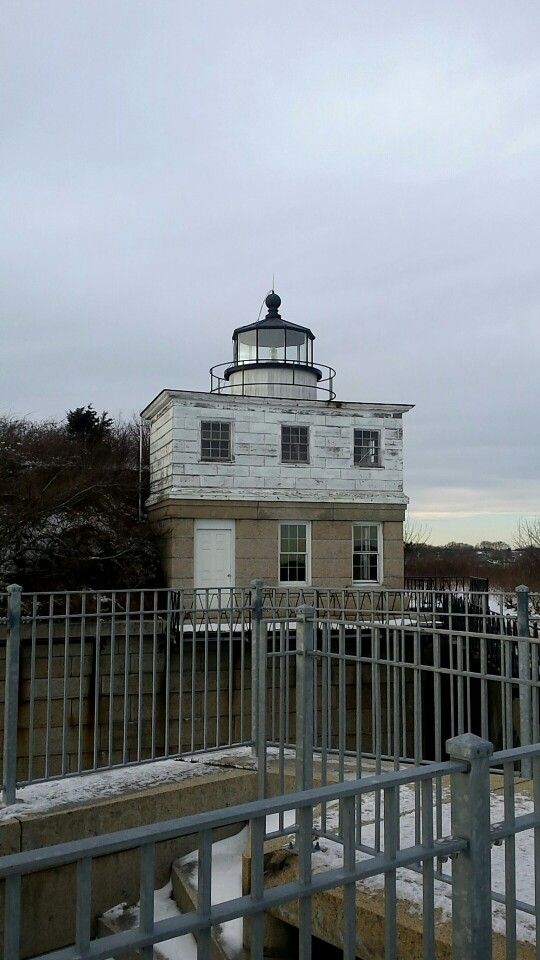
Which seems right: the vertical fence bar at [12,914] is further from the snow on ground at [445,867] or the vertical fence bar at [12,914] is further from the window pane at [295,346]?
the window pane at [295,346]

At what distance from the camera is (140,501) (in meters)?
21.9

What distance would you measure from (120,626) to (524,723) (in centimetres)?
852

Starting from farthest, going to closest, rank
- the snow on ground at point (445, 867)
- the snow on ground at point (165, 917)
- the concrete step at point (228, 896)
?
the snow on ground at point (165, 917) → the concrete step at point (228, 896) → the snow on ground at point (445, 867)

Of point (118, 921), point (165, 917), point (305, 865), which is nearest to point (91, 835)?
point (118, 921)

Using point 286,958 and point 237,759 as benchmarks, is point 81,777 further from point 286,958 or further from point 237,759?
point 286,958

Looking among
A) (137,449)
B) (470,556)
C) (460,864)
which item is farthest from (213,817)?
(470,556)

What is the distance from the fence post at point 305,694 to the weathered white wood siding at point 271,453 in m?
14.2

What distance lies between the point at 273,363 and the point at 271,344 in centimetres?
94

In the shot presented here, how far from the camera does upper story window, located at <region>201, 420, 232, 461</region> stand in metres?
19.1

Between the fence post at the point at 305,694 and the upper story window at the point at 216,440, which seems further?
the upper story window at the point at 216,440

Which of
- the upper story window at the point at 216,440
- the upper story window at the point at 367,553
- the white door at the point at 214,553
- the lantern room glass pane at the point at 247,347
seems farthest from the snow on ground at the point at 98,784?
the lantern room glass pane at the point at 247,347

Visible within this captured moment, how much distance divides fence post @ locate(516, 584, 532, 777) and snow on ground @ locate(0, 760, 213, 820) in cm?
253

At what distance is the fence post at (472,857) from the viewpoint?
2.32 metres

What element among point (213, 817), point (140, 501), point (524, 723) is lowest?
point (524, 723)
